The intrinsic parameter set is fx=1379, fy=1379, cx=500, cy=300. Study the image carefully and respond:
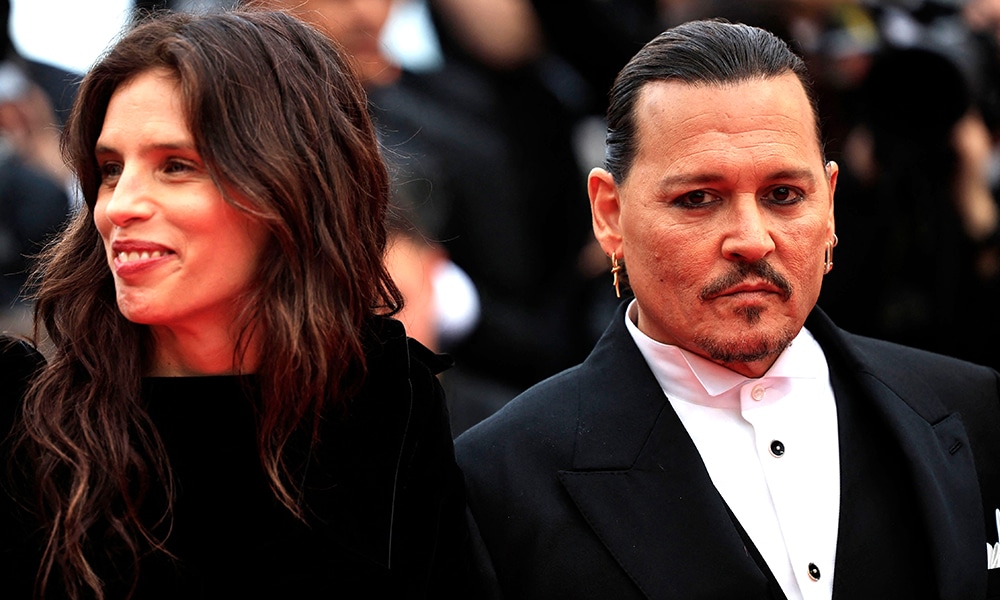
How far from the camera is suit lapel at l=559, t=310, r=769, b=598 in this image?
2.94 meters

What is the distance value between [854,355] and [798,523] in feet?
1.63

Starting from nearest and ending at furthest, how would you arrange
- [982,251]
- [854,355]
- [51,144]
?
1. [854,355]
2. [982,251]
3. [51,144]

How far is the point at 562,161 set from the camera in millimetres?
6062

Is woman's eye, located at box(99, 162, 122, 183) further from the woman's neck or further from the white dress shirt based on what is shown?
the white dress shirt

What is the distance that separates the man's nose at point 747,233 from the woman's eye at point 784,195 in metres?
0.06

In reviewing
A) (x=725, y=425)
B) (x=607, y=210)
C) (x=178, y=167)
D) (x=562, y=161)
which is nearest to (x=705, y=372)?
(x=725, y=425)

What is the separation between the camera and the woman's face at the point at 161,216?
277cm

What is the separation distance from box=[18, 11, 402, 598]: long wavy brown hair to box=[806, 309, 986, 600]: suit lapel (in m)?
1.17

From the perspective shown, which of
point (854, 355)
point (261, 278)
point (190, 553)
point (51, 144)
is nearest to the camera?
point (190, 553)

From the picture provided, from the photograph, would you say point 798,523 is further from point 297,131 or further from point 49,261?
point 49,261

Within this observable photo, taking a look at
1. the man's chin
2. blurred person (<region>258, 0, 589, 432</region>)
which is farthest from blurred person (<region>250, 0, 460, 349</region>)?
the man's chin

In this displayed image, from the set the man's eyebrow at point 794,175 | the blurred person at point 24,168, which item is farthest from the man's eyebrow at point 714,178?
the blurred person at point 24,168

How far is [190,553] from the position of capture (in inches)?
108

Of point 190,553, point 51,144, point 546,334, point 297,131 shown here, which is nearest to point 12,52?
point 51,144
